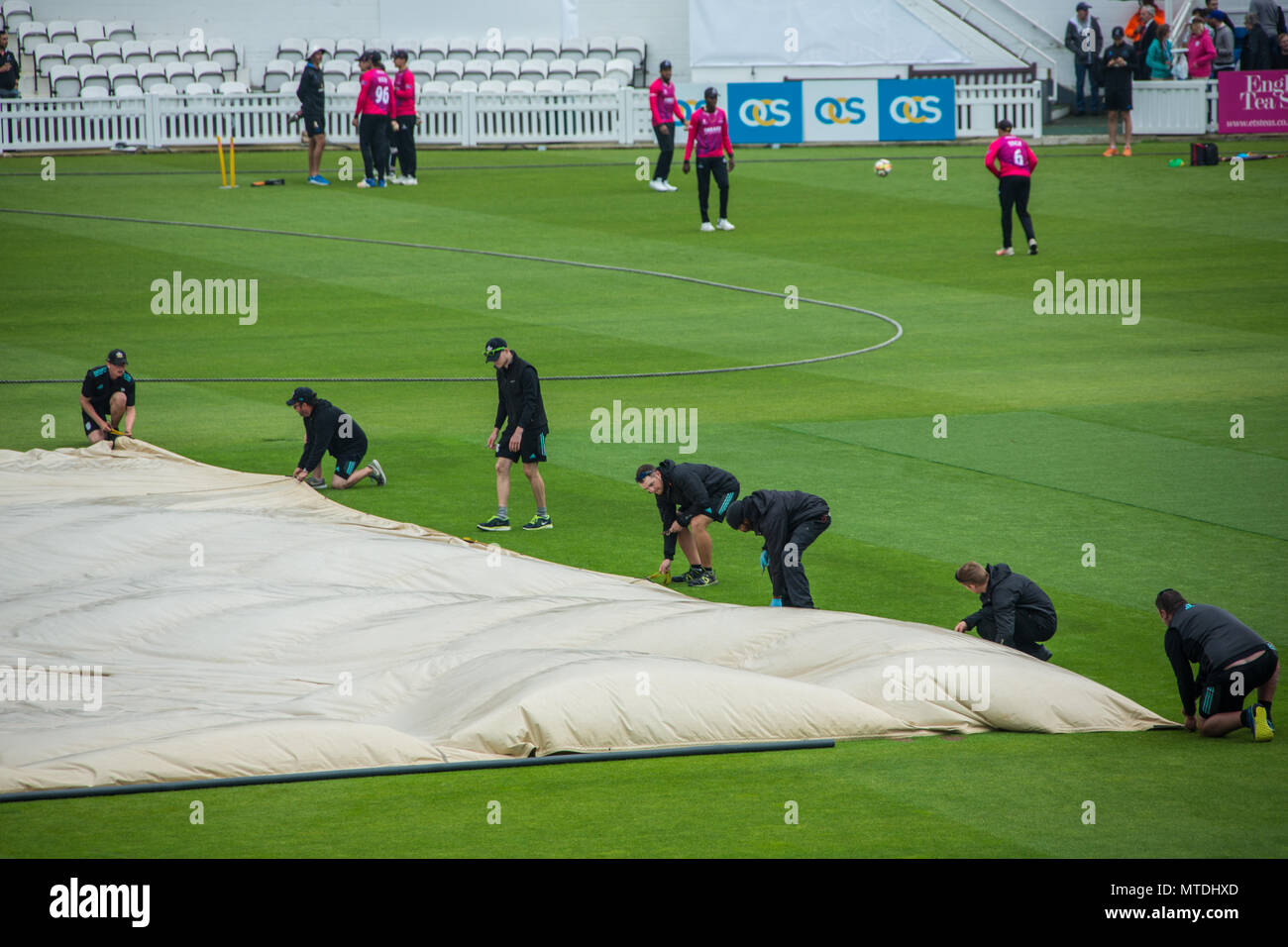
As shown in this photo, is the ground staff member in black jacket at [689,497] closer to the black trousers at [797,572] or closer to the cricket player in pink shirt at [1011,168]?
the black trousers at [797,572]

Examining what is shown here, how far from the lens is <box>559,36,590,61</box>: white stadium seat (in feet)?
149

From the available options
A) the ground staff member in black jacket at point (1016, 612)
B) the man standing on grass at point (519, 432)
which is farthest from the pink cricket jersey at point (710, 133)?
the ground staff member in black jacket at point (1016, 612)

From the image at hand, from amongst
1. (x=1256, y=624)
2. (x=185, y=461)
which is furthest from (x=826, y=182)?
(x=1256, y=624)

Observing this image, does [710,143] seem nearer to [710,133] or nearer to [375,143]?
[710,133]

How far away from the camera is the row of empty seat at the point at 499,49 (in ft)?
148

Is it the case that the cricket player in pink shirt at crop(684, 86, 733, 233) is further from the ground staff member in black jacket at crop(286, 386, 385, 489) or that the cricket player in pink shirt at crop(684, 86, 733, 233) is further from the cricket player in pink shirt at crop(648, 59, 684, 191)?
the ground staff member in black jacket at crop(286, 386, 385, 489)

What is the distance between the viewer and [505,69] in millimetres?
43781

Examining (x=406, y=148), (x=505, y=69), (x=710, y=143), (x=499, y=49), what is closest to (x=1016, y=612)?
(x=710, y=143)

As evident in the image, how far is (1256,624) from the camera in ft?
41.7

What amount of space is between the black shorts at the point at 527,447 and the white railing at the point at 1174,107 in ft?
96.1

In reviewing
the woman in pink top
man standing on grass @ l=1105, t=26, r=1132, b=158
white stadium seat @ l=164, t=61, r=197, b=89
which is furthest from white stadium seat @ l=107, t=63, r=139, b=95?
the woman in pink top

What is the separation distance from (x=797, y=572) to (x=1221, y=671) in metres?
3.77
